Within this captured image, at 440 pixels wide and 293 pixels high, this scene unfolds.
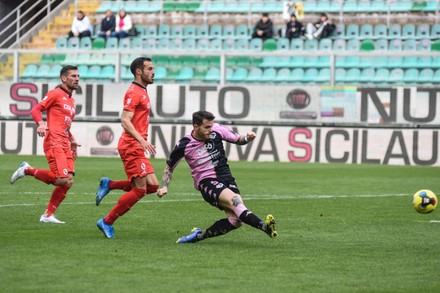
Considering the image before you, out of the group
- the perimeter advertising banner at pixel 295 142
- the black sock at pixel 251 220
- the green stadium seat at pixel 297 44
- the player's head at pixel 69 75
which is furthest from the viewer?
the green stadium seat at pixel 297 44

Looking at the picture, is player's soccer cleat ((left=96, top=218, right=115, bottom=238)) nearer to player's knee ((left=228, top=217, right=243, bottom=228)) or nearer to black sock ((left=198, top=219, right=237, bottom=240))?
black sock ((left=198, top=219, right=237, bottom=240))

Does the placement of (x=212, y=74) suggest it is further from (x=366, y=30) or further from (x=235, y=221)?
(x=235, y=221)

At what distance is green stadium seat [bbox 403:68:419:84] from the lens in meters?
26.4

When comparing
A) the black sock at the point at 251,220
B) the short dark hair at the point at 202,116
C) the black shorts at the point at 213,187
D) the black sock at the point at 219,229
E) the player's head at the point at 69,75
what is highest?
the player's head at the point at 69,75

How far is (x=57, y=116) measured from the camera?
13414 millimetres

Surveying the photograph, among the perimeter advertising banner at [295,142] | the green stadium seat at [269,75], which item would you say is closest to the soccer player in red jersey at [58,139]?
the perimeter advertising banner at [295,142]

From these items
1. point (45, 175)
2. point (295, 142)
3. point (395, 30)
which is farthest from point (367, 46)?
point (45, 175)

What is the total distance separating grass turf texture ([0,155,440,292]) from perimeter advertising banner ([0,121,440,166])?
6.67m

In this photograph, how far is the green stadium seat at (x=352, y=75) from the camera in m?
26.5

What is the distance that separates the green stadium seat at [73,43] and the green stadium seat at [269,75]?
747 centimetres

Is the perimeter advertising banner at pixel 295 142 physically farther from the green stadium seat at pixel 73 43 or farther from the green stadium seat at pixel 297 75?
the green stadium seat at pixel 73 43

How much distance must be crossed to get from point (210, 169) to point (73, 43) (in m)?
22.3

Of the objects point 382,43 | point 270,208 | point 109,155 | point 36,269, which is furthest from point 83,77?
point 36,269

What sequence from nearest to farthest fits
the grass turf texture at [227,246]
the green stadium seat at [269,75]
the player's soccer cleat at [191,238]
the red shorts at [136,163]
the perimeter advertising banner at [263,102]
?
the grass turf texture at [227,246], the player's soccer cleat at [191,238], the red shorts at [136,163], the perimeter advertising banner at [263,102], the green stadium seat at [269,75]
